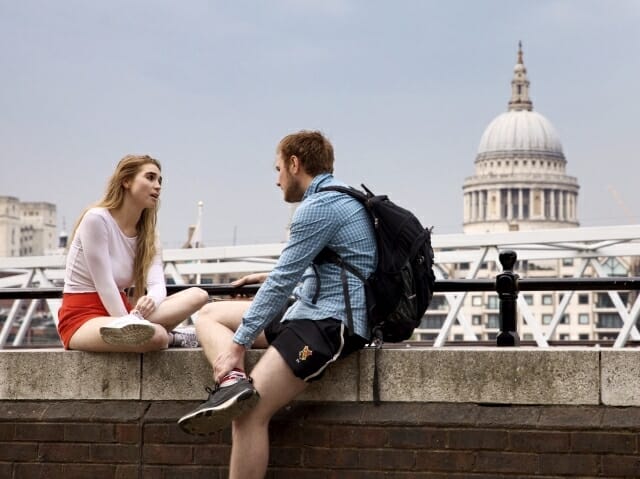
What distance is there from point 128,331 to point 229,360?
2.50 ft

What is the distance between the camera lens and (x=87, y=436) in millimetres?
7324

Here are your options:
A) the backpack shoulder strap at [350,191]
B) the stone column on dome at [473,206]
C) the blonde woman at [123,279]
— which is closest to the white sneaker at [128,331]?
the blonde woman at [123,279]

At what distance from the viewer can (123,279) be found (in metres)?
7.39

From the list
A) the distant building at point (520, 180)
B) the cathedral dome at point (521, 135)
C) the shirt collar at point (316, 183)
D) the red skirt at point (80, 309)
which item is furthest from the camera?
the cathedral dome at point (521, 135)

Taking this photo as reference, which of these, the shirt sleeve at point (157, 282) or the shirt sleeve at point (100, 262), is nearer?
the shirt sleeve at point (100, 262)

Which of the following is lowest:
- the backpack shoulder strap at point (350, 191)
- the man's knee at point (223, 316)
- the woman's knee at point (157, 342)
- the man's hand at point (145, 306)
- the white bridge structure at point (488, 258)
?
the woman's knee at point (157, 342)

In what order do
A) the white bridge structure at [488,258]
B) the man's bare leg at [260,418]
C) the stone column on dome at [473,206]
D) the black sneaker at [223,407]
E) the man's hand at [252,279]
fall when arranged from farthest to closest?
1. the stone column on dome at [473,206]
2. the white bridge structure at [488,258]
3. the man's hand at [252,279]
4. the man's bare leg at [260,418]
5. the black sneaker at [223,407]

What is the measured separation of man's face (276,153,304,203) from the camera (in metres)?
6.68

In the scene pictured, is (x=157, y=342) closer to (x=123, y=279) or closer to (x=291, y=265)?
(x=123, y=279)

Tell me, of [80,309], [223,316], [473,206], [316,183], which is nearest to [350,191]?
[316,183]

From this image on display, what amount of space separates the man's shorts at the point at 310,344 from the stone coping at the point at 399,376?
0.39 m

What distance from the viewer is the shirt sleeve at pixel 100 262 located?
7176 millimetres

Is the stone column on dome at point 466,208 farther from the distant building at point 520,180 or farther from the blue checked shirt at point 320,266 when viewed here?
the blue checked shirt at point 320,266

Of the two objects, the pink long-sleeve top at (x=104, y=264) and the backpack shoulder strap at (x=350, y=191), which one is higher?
the backpack shoulder strap at (x=350, y=191)
